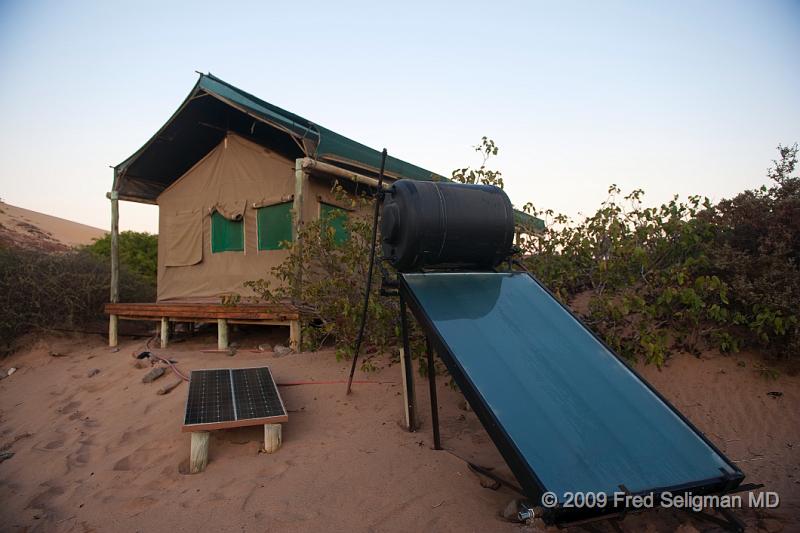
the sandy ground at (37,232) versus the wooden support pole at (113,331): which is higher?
the sandy ground at (37,232)

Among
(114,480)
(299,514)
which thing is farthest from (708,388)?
(114,480)

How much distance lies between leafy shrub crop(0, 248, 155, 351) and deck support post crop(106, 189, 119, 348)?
1.34 feet

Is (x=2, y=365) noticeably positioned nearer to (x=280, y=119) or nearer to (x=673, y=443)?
(x=280, y=119)

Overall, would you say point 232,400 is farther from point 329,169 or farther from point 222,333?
point 329,169

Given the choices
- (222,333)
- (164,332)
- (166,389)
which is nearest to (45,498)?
(166,389)

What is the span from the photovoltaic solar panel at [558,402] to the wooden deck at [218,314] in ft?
12.5

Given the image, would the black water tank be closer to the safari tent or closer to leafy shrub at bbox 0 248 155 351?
the safari tent

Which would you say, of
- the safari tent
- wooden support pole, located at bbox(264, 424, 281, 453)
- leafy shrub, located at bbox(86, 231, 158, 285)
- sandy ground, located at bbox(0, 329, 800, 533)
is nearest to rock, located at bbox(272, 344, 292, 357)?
the safari tent

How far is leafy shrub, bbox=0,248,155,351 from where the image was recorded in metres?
8.55

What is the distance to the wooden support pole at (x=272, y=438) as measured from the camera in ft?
11.6

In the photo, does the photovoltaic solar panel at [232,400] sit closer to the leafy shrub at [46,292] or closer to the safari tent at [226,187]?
the safari tent at [226,187]

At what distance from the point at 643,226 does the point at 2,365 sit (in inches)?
379

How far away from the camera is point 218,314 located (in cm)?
715

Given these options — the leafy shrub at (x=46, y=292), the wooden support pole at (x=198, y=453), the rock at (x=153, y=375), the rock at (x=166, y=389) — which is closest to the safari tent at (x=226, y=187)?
the leafy shrub at (x=46, y=292)
